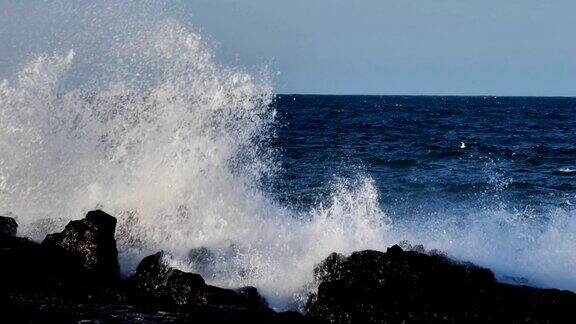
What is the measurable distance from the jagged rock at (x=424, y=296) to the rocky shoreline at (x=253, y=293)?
11mm

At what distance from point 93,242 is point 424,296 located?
173 inches

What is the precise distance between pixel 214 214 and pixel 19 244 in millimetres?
3563

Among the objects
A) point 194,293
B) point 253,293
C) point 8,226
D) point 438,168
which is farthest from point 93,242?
point 438,168

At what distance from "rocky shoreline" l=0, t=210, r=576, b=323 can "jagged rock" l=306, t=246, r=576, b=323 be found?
11 mm

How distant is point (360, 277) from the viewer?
23.1 ft

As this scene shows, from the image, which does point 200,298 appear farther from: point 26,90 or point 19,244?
point 26,90

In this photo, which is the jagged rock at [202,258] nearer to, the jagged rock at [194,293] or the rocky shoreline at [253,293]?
the rocky shoreline at [253,293]

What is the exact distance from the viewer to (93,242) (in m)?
8.18

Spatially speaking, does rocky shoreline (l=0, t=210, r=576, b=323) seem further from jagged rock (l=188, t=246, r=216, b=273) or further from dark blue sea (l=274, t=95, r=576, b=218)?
dark blue sea (l=274, t=95, r=576, b=218)

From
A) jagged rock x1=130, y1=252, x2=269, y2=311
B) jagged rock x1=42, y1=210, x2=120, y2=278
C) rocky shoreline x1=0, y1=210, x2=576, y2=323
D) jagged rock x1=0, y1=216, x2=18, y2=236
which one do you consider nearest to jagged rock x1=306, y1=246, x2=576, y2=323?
rocky shoreline x1=0, y1=210, x2=576, y2=323

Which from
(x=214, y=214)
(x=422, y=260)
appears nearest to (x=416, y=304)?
(x=422, y=260)

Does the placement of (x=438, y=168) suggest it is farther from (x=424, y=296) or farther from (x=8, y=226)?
(x=8, y=226)

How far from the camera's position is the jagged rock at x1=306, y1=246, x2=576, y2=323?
21.4ft

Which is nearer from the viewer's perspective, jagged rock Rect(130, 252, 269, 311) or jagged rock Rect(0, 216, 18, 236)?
jagged rock Rect(130, 252, 269, 311)
